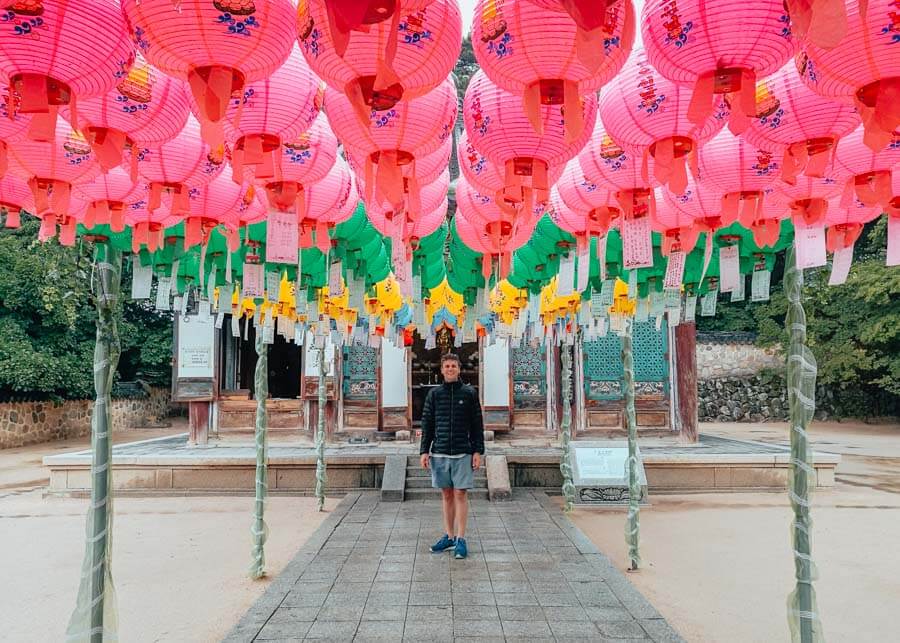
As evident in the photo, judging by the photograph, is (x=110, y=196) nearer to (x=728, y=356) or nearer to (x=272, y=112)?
(x=272, y=112)

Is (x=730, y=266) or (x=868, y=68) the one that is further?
(x=730, y=266)

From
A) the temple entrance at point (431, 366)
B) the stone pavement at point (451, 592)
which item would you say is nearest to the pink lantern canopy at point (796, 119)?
the stone pavement at point (451, 592)

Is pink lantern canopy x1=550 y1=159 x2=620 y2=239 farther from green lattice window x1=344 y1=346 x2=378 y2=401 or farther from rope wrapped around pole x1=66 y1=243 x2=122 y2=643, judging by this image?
green lattice window x1=344 y1=346 x2=378 y2=401

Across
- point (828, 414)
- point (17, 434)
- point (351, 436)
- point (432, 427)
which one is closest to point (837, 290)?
point (828, 414)

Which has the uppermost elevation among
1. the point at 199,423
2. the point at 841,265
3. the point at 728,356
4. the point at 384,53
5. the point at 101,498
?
the point at 384,53

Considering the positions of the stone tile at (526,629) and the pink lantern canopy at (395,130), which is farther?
the stone tile at (526,629)

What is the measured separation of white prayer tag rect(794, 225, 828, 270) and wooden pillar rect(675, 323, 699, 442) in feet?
29.9

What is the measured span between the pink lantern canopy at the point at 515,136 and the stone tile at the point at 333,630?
270 centimetres

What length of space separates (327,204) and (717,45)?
2382mm

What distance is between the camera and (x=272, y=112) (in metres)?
2.53

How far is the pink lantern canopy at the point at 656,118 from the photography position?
96.5 inches

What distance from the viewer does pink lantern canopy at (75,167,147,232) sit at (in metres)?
3.17

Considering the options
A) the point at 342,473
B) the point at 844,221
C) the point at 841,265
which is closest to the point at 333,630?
the point at 841,265

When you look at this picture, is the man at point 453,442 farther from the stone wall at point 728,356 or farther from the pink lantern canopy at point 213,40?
the stone wall at point 728,356
